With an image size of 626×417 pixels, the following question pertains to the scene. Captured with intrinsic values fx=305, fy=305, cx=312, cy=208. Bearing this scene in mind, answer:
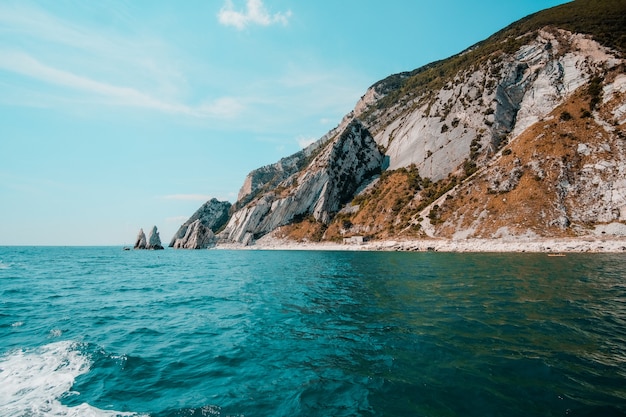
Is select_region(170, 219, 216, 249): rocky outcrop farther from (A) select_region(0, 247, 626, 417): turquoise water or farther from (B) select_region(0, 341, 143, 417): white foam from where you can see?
(B) select_region(0, 341, 143, 417): white foam

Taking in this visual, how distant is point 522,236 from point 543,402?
6692cm

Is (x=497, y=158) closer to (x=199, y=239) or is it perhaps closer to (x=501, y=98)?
(x=501, y=98)

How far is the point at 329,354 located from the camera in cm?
1265

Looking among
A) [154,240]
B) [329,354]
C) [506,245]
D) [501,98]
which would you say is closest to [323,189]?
[501,98]

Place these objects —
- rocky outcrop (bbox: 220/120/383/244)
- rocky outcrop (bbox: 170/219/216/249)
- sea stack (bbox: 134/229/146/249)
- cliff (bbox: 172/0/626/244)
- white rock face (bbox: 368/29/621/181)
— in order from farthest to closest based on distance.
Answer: sea stack (bbox: 134/229/146/249) < rocky outcrop (bbox: 170/219/216/249) < rocky outcrop (bbox: 220/120/383/244) < white rock face (bbox: 368/29/621/181) < cliff (bbox: 172/0/626/244)

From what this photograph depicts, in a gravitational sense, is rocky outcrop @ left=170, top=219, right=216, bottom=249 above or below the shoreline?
above

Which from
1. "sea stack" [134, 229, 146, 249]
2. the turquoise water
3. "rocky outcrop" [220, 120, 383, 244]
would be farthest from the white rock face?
"sea stack" [134, 229, 146, 249]

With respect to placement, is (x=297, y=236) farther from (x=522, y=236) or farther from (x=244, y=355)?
(x=244, y=355)

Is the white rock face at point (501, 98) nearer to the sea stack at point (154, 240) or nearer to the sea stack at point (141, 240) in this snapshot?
the sea stack at point (154, 240)

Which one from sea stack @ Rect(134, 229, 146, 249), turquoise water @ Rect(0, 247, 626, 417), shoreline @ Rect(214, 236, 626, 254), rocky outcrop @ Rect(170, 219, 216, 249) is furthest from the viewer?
sea stack @ Rect(134, 229, 146, 249)

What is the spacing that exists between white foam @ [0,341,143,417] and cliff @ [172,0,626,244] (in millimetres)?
74318

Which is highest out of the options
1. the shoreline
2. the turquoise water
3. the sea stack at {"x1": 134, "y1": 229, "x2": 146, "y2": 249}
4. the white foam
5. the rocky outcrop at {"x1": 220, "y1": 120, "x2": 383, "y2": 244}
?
the rocky outcrop at {"x1": 220, "y1": 120, "x2": 383, "y2": 244}

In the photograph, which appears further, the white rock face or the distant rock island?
the distant rock island

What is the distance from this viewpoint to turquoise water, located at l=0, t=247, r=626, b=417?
8797 millimetres
